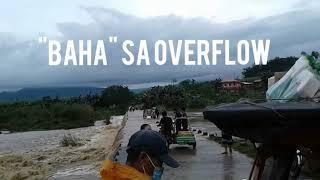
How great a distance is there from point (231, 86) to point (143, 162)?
80.3 m

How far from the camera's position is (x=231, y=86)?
8331cm

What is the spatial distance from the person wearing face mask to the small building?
72.7 m

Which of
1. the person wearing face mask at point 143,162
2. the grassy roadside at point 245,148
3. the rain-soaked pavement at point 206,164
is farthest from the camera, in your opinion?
the grassy roadside at point 245,148

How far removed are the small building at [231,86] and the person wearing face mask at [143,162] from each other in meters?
72.7

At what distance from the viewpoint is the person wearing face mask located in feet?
11.8

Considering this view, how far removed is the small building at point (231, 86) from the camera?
79.3 metres

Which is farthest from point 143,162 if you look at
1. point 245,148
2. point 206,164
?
point 245,148

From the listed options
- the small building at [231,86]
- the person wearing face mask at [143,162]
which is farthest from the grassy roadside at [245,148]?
the small building at [231,86]

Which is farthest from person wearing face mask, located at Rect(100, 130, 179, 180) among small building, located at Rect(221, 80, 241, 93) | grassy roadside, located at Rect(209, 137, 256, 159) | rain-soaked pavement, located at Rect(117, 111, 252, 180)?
small building, located at Rect(221, 80, 241, 93)

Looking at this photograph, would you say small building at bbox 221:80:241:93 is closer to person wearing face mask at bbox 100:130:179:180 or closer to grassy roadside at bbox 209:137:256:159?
grassy roadside at bbox 209:137:256:159

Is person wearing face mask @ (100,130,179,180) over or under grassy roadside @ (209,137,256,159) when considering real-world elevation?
over

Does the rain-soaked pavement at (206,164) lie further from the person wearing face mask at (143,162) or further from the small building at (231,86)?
→ the small building at (231,86)

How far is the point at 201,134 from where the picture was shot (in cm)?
2817

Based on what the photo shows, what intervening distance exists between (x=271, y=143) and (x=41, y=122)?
8831cm
